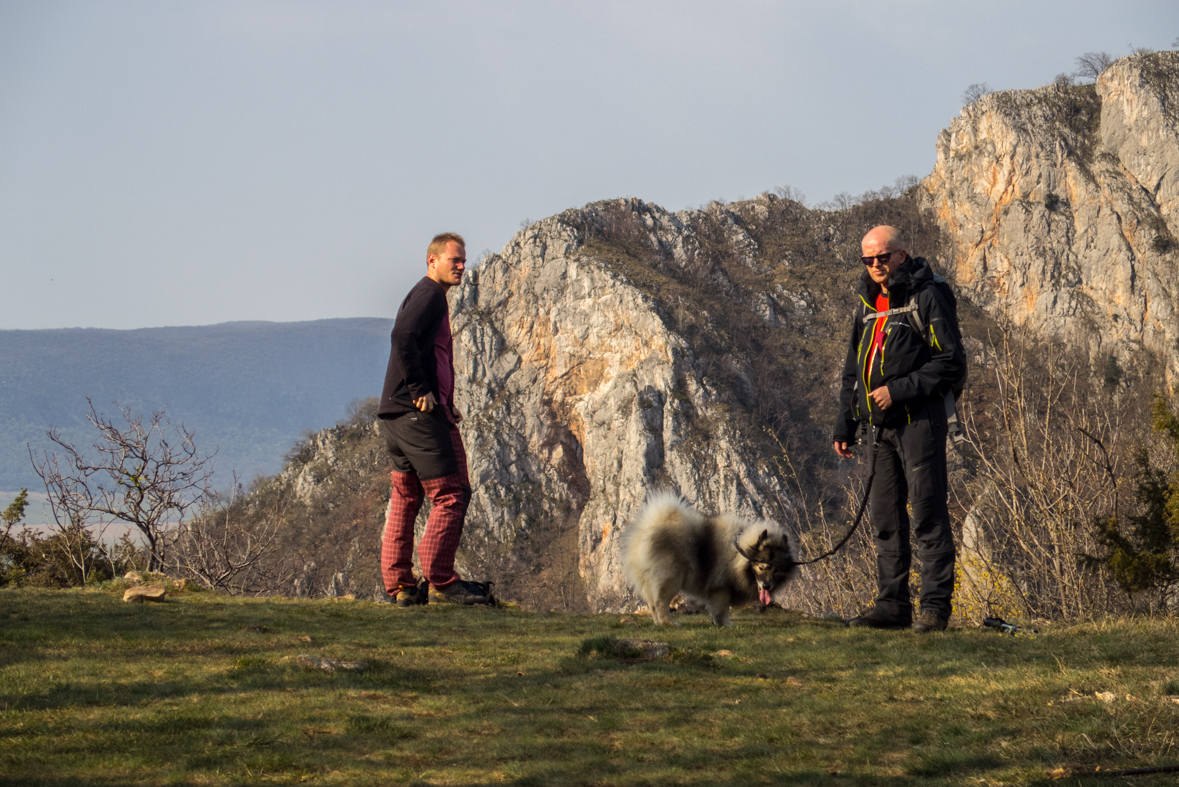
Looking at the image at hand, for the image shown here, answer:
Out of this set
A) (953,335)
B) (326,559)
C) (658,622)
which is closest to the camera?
(953,335)

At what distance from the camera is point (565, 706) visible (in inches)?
142

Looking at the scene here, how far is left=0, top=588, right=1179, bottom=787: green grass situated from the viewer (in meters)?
2.74

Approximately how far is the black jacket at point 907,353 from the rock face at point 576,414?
2568 inches

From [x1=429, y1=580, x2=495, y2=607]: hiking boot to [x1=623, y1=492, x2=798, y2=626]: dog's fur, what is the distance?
3.88 feet

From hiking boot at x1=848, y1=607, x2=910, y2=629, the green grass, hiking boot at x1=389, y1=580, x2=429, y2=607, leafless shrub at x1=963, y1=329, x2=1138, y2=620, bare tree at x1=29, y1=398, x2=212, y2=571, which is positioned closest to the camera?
the green grass

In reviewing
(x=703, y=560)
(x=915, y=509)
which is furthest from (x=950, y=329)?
(x=703, y=560)

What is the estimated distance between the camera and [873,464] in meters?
5.62

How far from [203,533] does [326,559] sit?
75.6 meters

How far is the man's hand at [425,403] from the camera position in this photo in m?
6.38

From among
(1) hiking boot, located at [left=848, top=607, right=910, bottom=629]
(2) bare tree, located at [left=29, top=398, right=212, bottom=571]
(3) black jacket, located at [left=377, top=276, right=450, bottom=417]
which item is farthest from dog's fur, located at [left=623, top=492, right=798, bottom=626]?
(2) bare tree, located at [left=29, top=398, right=212, bottom=571]

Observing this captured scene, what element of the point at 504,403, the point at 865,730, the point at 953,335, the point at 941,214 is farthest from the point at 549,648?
the point at 941,214

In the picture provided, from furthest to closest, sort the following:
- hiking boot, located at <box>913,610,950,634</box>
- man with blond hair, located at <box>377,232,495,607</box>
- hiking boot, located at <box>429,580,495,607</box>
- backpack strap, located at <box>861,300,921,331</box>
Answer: hiking boot, located at <box>429,580,495,607</box>
man with blond hair, located at <box>377,232,495,607</box>
backpack strap, located at <box>861,300,921,331</box>
hiking boot, located at <box>913,610,950,634</box>

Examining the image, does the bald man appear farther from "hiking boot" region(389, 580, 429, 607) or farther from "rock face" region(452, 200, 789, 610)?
"rock face" region(452, 200, 789, 610)

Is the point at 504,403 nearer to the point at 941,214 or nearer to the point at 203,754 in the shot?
the point at 941,214
